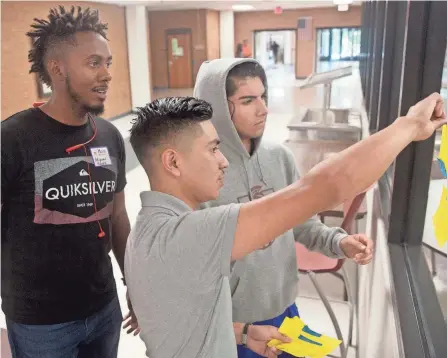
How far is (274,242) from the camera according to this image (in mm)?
1367

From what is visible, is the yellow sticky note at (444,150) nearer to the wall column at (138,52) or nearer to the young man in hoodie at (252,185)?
the young man in hoodie at (252,185)

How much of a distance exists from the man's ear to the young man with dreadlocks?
58cm

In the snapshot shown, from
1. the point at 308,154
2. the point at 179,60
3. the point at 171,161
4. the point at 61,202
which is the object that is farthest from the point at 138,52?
the point at 171,161

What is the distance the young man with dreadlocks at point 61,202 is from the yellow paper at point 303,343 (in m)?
0.66

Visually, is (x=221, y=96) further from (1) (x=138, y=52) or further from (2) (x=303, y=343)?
(1) (x=138, y=52)

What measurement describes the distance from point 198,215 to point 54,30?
99cm

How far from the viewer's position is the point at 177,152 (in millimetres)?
943

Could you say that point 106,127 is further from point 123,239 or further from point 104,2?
point 104,2

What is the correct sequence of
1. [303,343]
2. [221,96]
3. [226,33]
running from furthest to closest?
[226,33]
[221,96]
[303,343]

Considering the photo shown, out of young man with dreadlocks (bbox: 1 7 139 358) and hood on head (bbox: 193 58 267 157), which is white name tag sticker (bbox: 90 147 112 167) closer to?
young man with dreadlocks (bbox: 1 7 139 358)

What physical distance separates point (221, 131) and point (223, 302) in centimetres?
65

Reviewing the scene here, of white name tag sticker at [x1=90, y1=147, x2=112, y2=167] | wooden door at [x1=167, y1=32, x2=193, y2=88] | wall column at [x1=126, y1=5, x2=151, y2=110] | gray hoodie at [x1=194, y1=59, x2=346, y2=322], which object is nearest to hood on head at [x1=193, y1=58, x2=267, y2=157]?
gray hoodie at [x1=194, y1=59, x2=346, y2=322]

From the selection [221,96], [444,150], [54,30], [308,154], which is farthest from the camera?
[308,154]

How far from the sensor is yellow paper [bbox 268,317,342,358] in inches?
44.0
